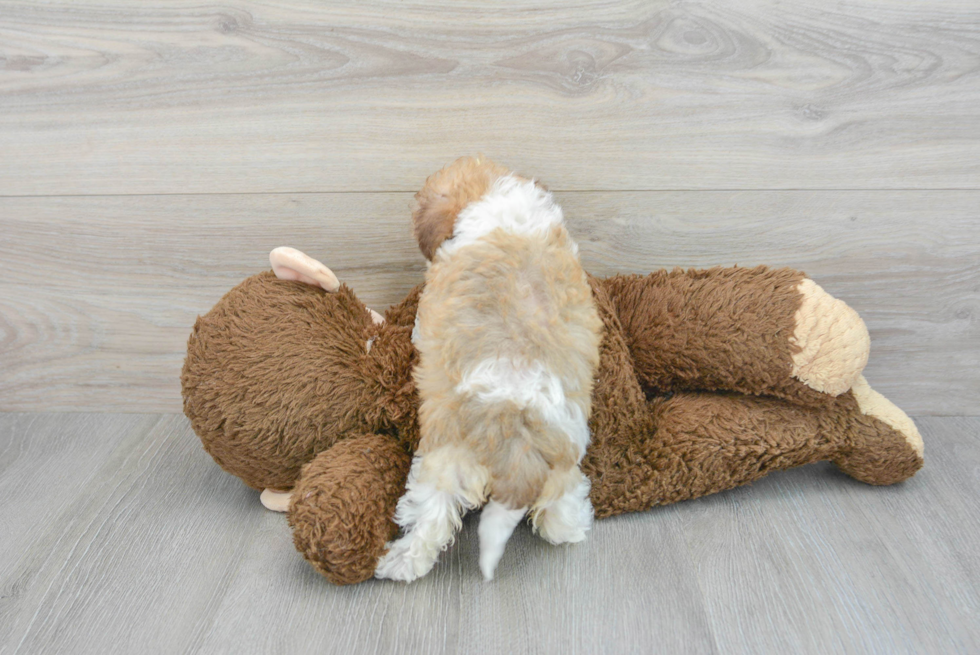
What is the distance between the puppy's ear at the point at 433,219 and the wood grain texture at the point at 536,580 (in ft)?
1.18

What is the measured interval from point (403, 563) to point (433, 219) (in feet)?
1.26

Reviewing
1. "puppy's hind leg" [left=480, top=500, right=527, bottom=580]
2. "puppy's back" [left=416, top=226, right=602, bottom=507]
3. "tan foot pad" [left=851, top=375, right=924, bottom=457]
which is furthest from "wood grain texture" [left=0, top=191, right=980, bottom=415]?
"puppy's hind leg" [left=480, top=500, right=527, bottom=580]

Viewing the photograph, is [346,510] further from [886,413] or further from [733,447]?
[886,413]

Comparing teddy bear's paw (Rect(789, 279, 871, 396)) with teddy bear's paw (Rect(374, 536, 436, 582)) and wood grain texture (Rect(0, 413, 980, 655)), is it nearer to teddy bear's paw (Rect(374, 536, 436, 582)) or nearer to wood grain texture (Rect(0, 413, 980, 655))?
wood grain texture (Rect(0, 413, 980, 655))

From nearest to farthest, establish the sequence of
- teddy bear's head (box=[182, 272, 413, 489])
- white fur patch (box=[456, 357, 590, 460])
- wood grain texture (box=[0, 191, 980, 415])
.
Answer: white fur patch (box=[456, 357, 590, 460]) < teddy bear's head (box=[182, 272, 413, 489]) < wood grain texture (box=[0, 191, 980, 415])

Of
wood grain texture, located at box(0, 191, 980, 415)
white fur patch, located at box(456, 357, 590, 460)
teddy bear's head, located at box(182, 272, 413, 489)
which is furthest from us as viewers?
wood grain texture, located at box(0, 191, 980, 415)

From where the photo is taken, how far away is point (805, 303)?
84 cm

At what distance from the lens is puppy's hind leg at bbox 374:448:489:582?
2.44 feet

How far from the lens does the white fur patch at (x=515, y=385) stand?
27.5 inches

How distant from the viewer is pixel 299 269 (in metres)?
0.86

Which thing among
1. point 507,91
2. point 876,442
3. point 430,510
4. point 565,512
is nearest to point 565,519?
point 565,512

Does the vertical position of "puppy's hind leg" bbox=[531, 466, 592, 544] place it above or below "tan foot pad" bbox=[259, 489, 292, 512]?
above

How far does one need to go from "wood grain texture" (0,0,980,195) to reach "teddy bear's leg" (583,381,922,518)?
1.02 feet

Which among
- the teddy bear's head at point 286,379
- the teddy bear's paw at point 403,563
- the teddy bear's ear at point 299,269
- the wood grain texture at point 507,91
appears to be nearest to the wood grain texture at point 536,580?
the teddy bear's paw at point 403,563
